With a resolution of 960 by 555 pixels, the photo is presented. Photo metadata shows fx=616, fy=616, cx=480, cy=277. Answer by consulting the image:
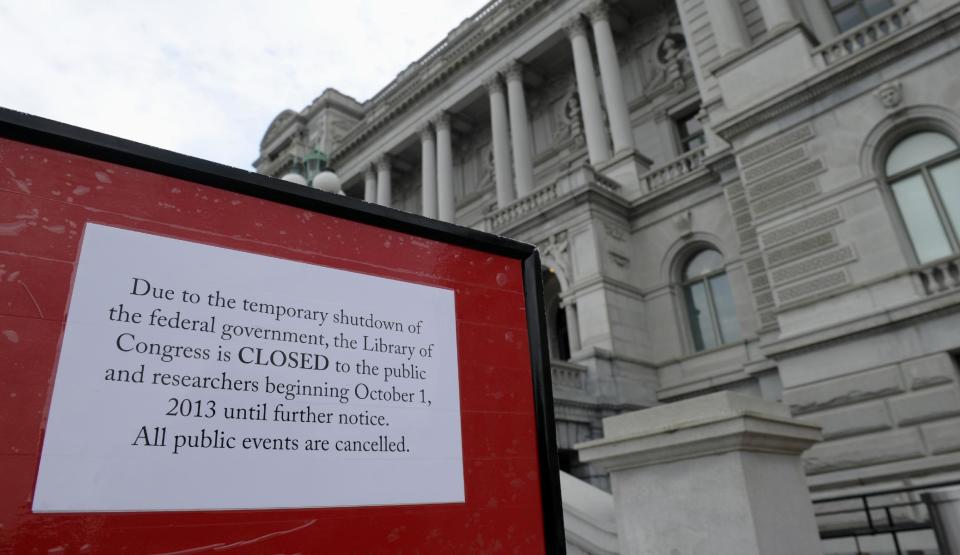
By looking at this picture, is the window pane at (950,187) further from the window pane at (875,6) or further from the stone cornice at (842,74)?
the window pane at (875,6)

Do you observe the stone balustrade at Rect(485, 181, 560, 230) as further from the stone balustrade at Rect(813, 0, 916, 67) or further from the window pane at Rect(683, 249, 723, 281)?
the stone balustrade at Rect(813, 0, 916, 67)

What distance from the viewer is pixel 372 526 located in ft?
5.48

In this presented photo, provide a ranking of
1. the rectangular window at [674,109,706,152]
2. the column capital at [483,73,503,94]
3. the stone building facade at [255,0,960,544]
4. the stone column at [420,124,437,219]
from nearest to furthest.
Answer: the stone building facade at [255,0,960,544] → the rectangular window at [674,109,706,152] → the column capital at [483,73,503,94] → the stone column at [420,124,437,219]

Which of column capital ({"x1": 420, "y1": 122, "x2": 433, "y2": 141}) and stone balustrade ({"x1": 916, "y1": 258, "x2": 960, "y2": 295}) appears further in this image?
column capital ({"x1": 420, "y1": 122, "x2": 433, "y2": 141})

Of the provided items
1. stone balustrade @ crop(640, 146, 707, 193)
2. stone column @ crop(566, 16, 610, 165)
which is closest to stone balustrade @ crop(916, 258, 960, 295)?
stone balustrade @ crop(640, 146, 707, 193)

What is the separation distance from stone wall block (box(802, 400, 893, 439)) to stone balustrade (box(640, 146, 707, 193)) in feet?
26.7

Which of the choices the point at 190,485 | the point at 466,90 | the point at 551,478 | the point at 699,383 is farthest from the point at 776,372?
the point at 466,90

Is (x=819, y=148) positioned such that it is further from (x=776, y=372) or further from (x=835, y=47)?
(x=776, y=372)

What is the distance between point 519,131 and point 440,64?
7.39m

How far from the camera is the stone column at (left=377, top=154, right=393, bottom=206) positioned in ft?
105

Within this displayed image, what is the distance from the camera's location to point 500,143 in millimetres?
26141

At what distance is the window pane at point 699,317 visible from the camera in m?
16.6

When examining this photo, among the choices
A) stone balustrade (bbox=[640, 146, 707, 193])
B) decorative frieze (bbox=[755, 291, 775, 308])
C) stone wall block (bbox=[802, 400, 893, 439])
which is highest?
stone balustrade (bbox=[640, 146, 707, 193])

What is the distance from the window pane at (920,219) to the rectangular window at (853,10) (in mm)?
7621
